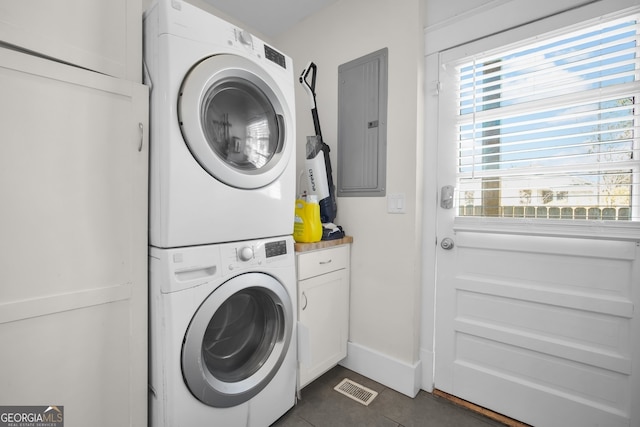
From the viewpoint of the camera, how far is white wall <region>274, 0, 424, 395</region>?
1652 millimetres

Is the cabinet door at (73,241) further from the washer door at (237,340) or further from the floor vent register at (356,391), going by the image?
the floor vent register at (356,391)

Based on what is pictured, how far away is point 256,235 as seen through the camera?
1.29 m

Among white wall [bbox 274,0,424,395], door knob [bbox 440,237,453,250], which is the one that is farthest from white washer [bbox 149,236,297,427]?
door knob [bbox 440,237,453,250]

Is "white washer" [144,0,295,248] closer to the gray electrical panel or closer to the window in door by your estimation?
the gray electrical panel

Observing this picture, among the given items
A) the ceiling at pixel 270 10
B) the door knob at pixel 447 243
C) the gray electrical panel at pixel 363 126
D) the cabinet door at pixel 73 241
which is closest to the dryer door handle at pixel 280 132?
the cabinet door at pixel 73 241

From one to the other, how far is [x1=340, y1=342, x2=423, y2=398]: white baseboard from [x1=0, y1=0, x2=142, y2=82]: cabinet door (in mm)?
1916

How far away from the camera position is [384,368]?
1.74 metres

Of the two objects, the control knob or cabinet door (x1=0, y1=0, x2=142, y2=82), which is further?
the control knob

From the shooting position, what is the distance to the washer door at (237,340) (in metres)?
1.08

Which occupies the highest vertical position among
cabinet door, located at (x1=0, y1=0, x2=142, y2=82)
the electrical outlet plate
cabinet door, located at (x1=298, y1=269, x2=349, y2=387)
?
cabinet door, located at (x1=0, y1=0, x2=142, y2=82)

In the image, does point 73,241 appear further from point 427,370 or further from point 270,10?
point 270,10

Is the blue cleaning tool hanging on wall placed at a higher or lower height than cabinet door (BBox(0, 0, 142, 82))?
lower

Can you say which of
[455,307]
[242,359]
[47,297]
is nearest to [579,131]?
[455,307]

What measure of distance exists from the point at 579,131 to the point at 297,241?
148cm
